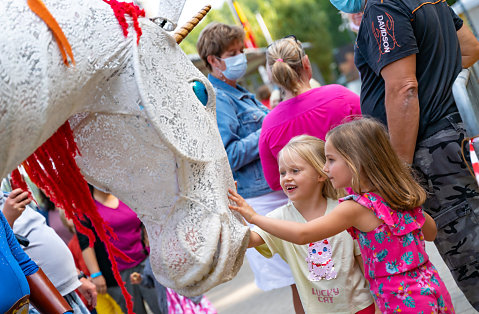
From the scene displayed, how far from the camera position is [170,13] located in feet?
5.02

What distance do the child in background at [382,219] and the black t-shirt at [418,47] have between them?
0.30 metres

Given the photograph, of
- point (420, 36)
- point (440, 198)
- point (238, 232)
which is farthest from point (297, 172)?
point (238, 232)

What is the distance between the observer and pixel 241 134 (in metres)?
3.68

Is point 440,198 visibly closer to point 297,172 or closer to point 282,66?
point 297,172

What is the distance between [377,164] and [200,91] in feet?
3.46

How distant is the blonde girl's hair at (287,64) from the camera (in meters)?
3.22

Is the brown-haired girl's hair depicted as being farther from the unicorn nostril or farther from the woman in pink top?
the unicorn nostril

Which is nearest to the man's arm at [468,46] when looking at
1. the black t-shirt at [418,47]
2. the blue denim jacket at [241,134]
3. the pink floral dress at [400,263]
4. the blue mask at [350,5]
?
the black t-shirt at [418,47]

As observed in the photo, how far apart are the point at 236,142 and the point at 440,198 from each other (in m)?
1.36

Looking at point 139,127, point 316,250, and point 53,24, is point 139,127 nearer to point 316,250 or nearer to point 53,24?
point 53,24

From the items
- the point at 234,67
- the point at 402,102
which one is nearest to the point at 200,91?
the point at 402,102

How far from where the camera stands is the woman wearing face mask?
349 centimetres

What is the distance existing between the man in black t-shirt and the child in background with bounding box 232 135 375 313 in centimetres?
40

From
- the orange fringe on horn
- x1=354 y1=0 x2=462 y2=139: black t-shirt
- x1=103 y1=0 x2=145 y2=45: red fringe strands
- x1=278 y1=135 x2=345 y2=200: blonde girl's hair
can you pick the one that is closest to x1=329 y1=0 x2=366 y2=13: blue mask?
x1=354 y1=0 x2=462 y2=139: black t-shirt
